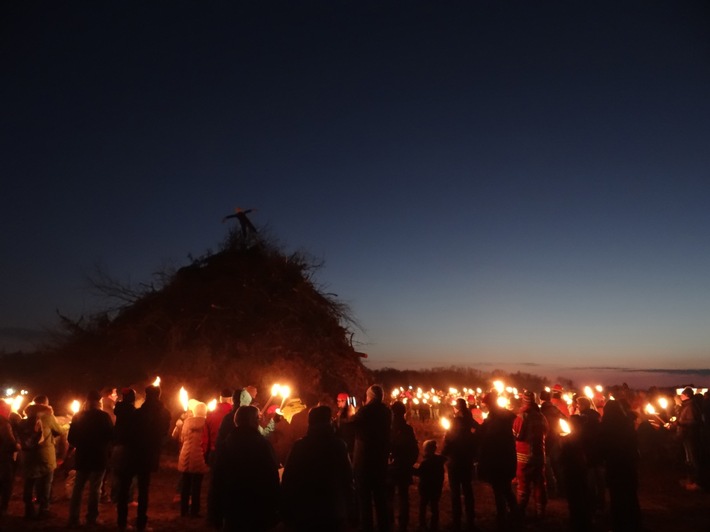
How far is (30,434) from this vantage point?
7.86 m

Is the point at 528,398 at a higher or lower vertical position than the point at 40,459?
higher

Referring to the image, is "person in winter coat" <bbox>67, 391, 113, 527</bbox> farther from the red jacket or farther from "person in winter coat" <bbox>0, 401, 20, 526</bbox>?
the red jacket

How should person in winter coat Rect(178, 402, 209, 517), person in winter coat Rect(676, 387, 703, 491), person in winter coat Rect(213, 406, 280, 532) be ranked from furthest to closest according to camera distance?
person in winter coat Rect(676, 387, 703, 491), person in winter coat Rect(178, 402, 209, 517), person in winter coat Rect(213, 406, 280, 532)

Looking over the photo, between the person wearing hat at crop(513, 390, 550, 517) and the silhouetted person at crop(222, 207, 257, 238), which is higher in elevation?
the silhouetted person at crop(222, 207, 257, 238)

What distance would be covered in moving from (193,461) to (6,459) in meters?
2.99

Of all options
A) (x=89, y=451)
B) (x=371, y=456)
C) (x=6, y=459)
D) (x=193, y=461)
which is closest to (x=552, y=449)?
(x=371, y=456)

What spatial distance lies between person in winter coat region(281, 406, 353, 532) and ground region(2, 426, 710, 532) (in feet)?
13.4

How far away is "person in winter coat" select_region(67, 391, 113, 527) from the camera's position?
7.27 m

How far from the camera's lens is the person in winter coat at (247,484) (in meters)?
4.57

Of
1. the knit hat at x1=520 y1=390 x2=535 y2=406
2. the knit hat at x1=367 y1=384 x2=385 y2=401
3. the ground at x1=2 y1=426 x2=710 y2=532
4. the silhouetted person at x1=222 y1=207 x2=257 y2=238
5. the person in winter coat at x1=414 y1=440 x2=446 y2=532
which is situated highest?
the silhouetted person at x1=222 y1=207 x2=257 y2=238

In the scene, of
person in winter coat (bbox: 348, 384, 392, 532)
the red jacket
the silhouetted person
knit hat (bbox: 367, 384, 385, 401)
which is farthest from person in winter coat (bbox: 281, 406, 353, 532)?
the silhouetted person

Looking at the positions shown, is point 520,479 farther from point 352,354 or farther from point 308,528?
point 352,354

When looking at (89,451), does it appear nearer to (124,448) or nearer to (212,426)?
(124,448)

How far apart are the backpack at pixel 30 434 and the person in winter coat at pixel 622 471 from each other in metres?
8.75
